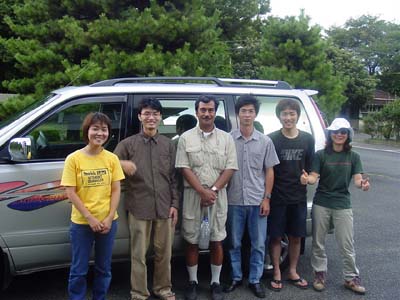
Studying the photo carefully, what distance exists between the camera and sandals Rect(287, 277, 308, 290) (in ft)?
13.5

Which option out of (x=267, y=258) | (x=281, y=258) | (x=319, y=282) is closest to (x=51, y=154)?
(x=267, y=258)

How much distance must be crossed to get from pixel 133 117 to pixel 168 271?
4.60 feet

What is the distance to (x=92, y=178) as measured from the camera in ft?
10.4

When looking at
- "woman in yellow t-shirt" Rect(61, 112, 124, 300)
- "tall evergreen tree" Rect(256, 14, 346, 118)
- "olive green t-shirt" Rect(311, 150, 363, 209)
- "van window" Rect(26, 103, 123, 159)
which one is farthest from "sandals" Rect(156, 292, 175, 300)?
"tall evergreen tree" Rect(256, 14, 346, 118)

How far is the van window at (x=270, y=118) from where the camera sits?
4.27 meters

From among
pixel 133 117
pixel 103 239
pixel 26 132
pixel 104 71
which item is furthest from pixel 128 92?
pixel 104 71

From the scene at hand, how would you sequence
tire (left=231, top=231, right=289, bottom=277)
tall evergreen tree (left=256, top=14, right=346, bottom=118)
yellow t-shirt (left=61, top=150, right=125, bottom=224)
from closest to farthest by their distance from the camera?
yellow t-shirt (left=61, top=150, right=125, bottom=224) < tire (left=231, top=231, right=289, bottom=277) < tall evergreen tree (left=256, top=14, right=346, bottom=118)

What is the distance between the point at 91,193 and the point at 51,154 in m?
0.64

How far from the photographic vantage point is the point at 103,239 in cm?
330

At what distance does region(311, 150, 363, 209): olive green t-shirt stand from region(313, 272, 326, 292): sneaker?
27.6 inches

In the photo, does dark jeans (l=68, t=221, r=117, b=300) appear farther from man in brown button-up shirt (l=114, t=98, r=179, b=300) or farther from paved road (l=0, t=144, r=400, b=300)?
paved road (l=0, t=144, r=400, b=300)

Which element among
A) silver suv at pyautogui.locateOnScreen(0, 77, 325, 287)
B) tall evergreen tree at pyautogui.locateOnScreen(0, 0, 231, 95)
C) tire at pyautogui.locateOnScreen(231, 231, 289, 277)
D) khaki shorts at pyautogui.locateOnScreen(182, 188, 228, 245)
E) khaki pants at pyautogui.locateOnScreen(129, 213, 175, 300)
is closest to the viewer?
silver suv at pyautogui.locateOnScreen(0, 77, 325, 287)

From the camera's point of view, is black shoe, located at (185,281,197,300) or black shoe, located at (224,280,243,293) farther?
black shoe, located at (224,280,243,293)

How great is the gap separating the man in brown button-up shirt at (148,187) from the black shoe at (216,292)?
24.0 inches
